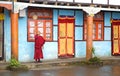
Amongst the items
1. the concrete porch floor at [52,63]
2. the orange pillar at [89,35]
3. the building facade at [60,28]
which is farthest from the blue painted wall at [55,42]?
the orange pillar at [89,35]

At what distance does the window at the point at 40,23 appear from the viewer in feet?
76.9

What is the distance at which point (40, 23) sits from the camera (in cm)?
2384

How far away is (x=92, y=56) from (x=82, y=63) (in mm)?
1301

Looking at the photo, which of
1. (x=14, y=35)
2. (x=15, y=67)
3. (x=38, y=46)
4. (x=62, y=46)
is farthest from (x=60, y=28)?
(x=15, y=67)

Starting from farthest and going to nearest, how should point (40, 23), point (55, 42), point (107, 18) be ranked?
1. point (107, 18)
2. point (55, 42)
3. point (40, 23)

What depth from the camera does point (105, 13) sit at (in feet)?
87.8

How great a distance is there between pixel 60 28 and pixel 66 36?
0.71 meters

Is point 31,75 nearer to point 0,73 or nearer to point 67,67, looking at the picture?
point 0,73

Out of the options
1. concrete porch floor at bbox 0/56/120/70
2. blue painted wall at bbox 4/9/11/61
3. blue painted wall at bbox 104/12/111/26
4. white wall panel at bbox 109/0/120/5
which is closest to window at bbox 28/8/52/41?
blue painted wall at bbox 4/9/11/61

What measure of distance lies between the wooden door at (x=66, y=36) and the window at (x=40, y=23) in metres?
0.83

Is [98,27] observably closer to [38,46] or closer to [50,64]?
[38,46]

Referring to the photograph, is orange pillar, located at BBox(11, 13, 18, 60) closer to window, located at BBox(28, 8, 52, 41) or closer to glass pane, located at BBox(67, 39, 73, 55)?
window, located at BBox(28, 8, 52, 41)

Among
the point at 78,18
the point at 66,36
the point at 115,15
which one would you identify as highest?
the point at 115,15

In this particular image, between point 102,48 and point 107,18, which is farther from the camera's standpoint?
point 107,18
